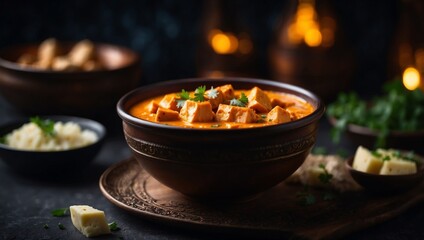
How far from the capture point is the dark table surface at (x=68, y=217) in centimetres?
265

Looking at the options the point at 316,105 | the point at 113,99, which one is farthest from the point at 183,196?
the point at 113,99

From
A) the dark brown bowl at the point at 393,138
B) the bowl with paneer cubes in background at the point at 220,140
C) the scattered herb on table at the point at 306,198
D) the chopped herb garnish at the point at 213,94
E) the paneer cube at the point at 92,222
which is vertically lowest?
the paneer cube at the point at 92,222

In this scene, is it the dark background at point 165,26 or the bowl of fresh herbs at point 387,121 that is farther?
the dark background at point 165,26

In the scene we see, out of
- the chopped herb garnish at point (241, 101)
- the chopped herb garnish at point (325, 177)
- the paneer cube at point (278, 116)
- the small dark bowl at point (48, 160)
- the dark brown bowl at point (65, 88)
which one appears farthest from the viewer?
the dark brown bowl at point (65, 88)

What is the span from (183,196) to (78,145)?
73 cm

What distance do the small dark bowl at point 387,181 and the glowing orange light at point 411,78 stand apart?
1521 millimetres

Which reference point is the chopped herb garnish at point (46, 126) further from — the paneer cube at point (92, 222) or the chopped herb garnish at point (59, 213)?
the paneer cube at point (92, 222)

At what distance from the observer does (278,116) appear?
2.63 meters

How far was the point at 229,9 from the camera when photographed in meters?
4.66

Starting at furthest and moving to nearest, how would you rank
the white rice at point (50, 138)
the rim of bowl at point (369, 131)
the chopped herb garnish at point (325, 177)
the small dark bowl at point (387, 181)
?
the rim of bowl at point (369, 131) < the white rice at point (50, 138) < the chopped herb garnish at point (325, 177) < the small dark bowl at point (387, 181)

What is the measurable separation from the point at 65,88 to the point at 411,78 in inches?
79.9

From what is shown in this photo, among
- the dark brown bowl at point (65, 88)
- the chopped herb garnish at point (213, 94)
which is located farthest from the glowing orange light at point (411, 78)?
the chopped herb garnish at point (213, 94)

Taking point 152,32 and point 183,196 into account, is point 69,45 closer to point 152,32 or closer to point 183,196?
point 152,32

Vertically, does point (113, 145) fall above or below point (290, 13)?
below
